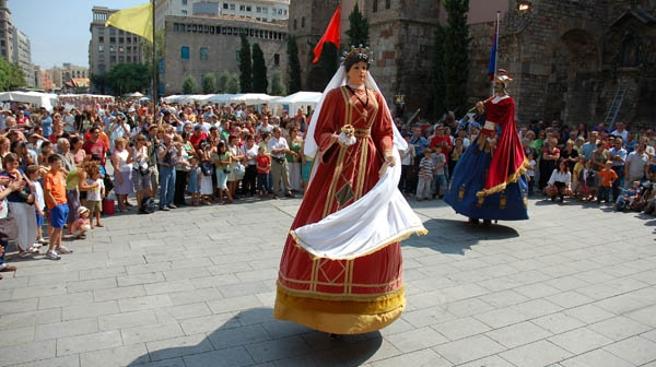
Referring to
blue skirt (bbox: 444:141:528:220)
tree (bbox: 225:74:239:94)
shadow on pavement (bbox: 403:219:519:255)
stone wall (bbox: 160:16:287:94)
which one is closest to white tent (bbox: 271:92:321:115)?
shadow on pavement (bbox: 403:219:519:255)

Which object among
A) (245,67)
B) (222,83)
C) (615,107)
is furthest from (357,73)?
(222,83)

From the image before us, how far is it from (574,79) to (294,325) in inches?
838

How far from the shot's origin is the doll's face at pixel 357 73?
14.4 feet

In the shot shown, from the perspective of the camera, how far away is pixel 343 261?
13.1 feet

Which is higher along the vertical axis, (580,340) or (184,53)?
(184,53)

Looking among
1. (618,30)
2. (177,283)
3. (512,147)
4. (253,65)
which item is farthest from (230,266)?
(253,65)

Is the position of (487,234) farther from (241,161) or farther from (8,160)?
(8,160)

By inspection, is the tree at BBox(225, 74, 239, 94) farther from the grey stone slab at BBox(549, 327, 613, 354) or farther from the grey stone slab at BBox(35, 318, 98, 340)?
the grey stone slab at BBox(549, 327, 613, 354)

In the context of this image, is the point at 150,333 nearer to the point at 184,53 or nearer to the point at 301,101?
the point at 301,101

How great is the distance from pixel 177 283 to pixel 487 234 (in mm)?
5034

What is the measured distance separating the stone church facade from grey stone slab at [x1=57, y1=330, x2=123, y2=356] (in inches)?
772

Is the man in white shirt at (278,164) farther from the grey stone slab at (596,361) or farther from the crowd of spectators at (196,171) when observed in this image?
the grey stone slab at (596,361)

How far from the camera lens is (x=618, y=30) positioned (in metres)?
22.1

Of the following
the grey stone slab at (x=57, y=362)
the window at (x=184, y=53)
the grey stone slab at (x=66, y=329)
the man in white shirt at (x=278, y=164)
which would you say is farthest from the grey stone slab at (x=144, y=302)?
the window at (x=184, y=53)
